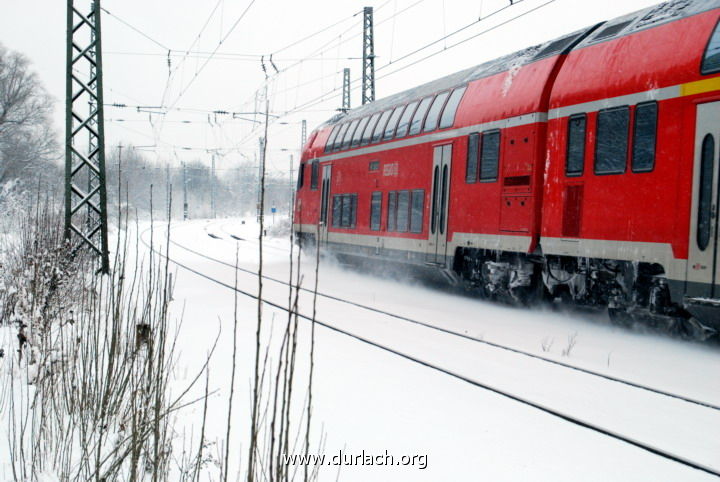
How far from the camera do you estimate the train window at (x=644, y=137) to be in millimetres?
7098

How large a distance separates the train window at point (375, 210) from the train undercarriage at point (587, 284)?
321 centimetres

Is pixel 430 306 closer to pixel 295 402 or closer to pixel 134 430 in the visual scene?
pixel 295 402

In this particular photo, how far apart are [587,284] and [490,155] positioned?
2866 mm

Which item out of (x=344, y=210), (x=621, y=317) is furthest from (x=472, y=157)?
(x=344, y=210)

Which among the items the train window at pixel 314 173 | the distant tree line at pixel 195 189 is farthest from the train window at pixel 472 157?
the distant tree line at pixel 195 189

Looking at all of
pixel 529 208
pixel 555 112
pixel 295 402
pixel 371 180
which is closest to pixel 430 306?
pixel 529 208

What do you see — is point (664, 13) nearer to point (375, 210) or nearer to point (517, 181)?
point (517, 181)

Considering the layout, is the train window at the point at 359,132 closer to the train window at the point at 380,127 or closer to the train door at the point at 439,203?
the train window at the point at 380,127

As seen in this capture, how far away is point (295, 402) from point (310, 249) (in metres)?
13.9

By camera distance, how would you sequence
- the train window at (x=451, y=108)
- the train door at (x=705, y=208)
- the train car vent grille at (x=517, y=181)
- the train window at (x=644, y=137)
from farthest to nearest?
1. the train window at (x=451, y=108)
2. the train car vent grille at (x=517, y=181)
3. the train window at (x=644, y=137)
4. the train door at (x=705, y=208)

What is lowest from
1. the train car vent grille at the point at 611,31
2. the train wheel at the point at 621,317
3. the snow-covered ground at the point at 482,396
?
the snow-covered ground at the point at 482,396

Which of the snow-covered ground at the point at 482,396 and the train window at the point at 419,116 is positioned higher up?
the train window at the point at 419,116

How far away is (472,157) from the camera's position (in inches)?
405

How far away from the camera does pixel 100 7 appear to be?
1098 cm
